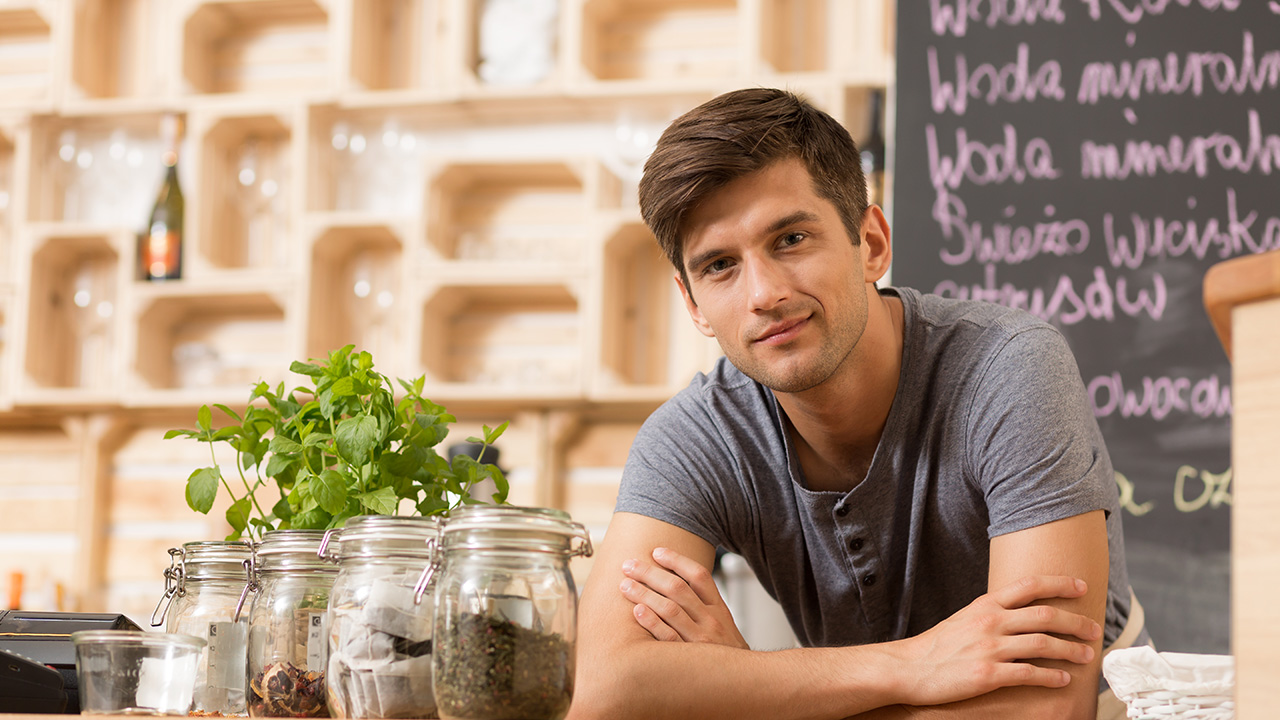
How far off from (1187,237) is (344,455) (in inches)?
64.2

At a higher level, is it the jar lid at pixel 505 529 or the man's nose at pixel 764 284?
the man's nose at pixel 764 284

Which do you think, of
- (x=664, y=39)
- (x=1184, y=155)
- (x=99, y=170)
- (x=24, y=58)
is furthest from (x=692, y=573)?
(x=24, y=58)

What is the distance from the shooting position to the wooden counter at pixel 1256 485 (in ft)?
1.61

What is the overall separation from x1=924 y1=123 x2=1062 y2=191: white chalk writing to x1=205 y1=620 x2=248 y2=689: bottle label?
1579 mm

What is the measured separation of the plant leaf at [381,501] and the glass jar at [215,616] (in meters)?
0.09

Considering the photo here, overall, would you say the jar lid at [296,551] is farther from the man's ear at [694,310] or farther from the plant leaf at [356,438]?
the man's ear at [694,310]

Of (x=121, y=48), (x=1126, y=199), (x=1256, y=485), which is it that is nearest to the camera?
A: (x=1256, y=485)

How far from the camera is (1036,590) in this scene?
0.98 metres

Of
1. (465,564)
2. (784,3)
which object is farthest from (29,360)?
(465,564)

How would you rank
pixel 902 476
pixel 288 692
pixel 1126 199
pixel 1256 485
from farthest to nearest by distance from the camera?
pixel 1126 199, pixel 902 476, pixel 288 692, pixel 1256 485

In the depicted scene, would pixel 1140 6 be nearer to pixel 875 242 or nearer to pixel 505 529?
pixel 875 242

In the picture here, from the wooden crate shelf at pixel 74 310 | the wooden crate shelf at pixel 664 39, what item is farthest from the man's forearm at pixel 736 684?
the wooden crate shelf at pixel 74 310

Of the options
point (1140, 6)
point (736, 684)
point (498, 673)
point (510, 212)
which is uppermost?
point (1140, 6)

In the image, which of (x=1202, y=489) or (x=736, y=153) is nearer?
(x=736, y=153)
